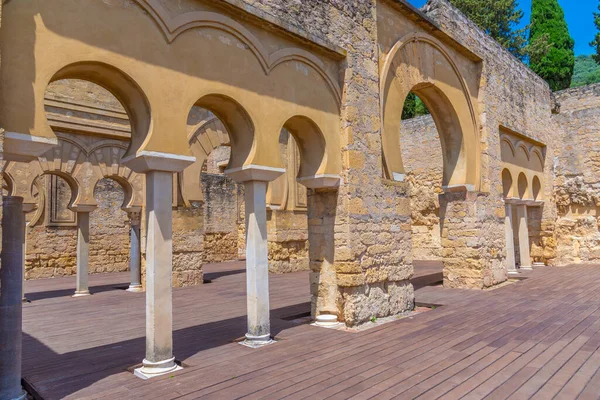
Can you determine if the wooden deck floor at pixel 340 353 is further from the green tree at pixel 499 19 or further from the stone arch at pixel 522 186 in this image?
the green tree at pixel 499 19

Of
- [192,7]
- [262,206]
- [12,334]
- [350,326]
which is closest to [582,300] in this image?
[350,326]

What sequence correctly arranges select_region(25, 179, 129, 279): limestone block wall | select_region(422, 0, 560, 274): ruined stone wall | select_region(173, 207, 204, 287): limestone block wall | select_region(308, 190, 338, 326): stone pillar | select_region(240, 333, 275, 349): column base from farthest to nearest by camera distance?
select_region(25, 179, 129, 279): limestone block wall, select_region(173, 207, 204, 287): limestone block wall, select_region(422, 0, 560, 274): ruined stone wall, select_region(308, 190, 338, 326): stone pillar, select_region(240, 333, 275, 349): column base

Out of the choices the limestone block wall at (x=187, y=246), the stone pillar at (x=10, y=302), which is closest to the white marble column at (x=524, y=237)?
the limestone block wall at (x=187, y=246)

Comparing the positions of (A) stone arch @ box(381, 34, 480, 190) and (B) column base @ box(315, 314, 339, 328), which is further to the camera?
(A) stone arch @ box(381, 34, 480, 190)

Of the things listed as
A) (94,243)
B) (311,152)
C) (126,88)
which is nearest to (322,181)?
Result: (311,152)

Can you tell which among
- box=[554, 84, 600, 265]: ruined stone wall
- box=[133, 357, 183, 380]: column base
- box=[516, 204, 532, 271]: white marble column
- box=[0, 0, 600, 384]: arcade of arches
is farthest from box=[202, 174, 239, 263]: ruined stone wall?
box=[133, 357, 183, 380]: column base

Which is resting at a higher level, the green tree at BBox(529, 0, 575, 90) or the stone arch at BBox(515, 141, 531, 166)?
the green tree at BBox(529, 0, 575, 90)

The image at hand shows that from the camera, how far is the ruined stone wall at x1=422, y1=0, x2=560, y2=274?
27.3 feet

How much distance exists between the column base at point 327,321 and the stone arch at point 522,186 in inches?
336

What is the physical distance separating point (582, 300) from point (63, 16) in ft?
26.4

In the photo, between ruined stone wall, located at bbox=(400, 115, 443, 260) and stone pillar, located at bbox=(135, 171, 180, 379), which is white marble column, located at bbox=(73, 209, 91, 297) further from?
ruined stone wall, located at bbox=(400, 115, 443, 260)

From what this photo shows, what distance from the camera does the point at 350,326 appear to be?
5.37 metres

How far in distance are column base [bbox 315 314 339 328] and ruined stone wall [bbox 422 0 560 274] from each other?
13.4 ft

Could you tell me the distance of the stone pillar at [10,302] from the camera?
3137 millimetres
